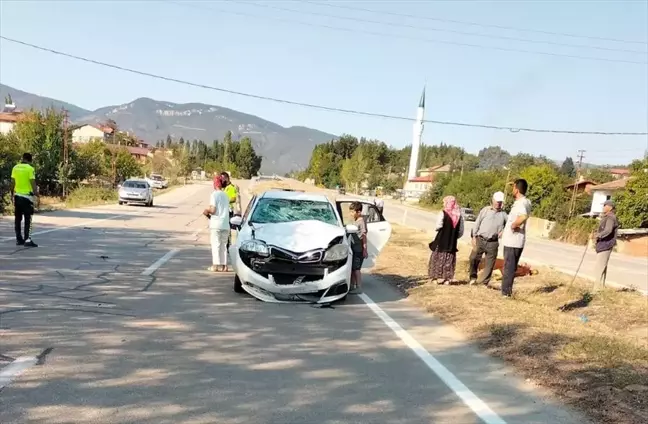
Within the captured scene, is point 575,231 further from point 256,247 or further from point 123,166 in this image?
point 123,166

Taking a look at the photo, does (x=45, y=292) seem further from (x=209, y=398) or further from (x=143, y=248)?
(x=143, y=248)

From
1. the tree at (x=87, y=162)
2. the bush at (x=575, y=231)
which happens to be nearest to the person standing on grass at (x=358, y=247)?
the bush at (x=575, y=231)

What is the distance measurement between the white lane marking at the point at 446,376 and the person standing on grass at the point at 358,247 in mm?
1562

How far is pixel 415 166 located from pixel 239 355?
132726 millimetres

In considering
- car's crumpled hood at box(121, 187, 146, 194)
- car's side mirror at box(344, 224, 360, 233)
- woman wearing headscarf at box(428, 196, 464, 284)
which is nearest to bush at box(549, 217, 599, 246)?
car's crumpled hood at box(121, 187, 146, 194)

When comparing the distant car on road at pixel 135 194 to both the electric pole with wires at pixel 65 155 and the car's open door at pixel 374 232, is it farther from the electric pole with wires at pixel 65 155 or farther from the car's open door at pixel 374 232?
the car's open door at pixel 374 232

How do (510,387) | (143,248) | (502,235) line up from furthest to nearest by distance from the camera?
1. (143,248)
2. (502,235)
3. (510,387)

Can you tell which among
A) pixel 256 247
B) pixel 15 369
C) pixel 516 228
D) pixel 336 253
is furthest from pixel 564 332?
pixel 15 369

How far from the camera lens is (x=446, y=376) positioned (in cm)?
540

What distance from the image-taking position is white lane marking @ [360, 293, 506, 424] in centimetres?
449

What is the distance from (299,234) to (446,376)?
3.61 m

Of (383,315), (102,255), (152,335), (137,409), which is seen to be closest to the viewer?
(137,409)

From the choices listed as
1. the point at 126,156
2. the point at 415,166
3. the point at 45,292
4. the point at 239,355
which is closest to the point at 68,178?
the point at 126,156

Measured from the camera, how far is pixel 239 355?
5.50 metres
